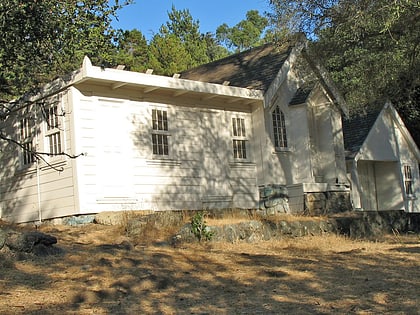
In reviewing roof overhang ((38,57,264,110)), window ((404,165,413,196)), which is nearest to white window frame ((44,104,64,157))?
roof overhang ((38,57,264,110))

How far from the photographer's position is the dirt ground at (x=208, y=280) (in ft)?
25.0

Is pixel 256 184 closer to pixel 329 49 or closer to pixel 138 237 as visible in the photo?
pixel 329 49

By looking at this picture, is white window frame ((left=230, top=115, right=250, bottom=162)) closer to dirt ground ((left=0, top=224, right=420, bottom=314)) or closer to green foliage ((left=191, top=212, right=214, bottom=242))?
green foliage ((left=191, top=212, right=214, bottom=242))

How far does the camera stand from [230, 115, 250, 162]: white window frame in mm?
18297

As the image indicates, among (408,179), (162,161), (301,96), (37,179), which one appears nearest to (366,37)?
(301,96)

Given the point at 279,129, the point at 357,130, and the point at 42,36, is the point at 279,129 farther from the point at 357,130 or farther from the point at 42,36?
the point at 42,36

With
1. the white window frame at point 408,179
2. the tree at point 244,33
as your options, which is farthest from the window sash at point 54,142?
the tree at point 244,33

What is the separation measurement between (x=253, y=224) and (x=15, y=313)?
772cm

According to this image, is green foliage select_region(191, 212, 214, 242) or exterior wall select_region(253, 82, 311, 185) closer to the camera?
green foliage select_region(191, 212, 214, 242)

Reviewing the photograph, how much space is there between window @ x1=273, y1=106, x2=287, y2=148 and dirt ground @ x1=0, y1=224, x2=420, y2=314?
6932 millimetres

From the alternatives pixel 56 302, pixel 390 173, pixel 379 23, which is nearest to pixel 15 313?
pixel 56 302

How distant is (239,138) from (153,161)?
3.25m

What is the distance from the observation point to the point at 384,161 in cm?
2544

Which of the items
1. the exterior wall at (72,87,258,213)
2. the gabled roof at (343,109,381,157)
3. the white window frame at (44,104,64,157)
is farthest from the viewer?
the gabled roof at (343,109,381,157)
